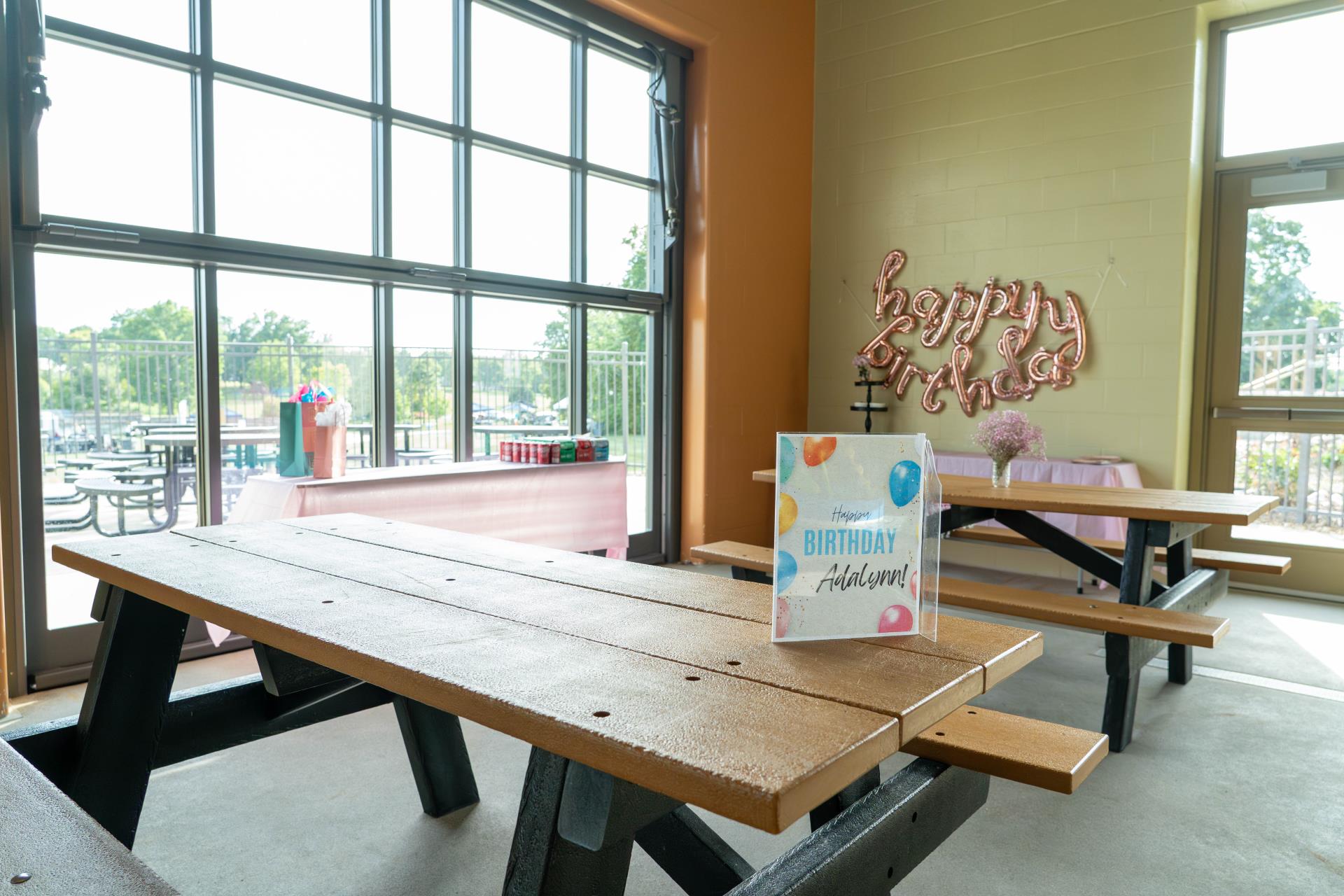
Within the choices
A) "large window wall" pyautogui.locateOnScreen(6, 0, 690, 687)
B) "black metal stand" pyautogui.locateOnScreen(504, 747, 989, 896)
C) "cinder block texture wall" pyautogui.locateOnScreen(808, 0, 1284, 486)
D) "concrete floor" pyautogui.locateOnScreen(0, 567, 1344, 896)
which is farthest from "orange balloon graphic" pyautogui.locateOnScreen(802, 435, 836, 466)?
"cinder block texture wall" pyautogui.locateOnScreen(808, 0, 1284, 486)

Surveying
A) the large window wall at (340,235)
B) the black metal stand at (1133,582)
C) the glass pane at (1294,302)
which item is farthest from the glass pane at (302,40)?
the glass pane at (1294,302)

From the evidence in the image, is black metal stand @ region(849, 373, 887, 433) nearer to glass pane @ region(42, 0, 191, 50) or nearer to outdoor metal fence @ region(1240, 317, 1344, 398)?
outdoor metal fence @ region(1240, 317, 1344, 398)

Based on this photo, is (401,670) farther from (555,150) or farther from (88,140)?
(555,150)

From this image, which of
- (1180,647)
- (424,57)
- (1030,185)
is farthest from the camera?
(1030,185)

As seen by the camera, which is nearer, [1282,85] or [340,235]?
[340,235]

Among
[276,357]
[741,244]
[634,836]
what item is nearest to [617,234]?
[741,244]

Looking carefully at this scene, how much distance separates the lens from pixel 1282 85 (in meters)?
4.49

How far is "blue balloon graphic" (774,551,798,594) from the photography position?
1.01m

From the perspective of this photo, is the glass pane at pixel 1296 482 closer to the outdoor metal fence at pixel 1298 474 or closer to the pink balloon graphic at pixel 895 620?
the outdoor metal fence at pixel 1298 474

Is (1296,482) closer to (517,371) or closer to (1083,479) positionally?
(1083,479)

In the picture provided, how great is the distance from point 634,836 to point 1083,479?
3.99 m

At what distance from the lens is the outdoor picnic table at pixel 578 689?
0.78 m

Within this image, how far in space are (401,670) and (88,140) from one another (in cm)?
298

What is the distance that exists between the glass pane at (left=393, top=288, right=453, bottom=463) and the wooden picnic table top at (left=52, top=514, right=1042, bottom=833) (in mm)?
2305
